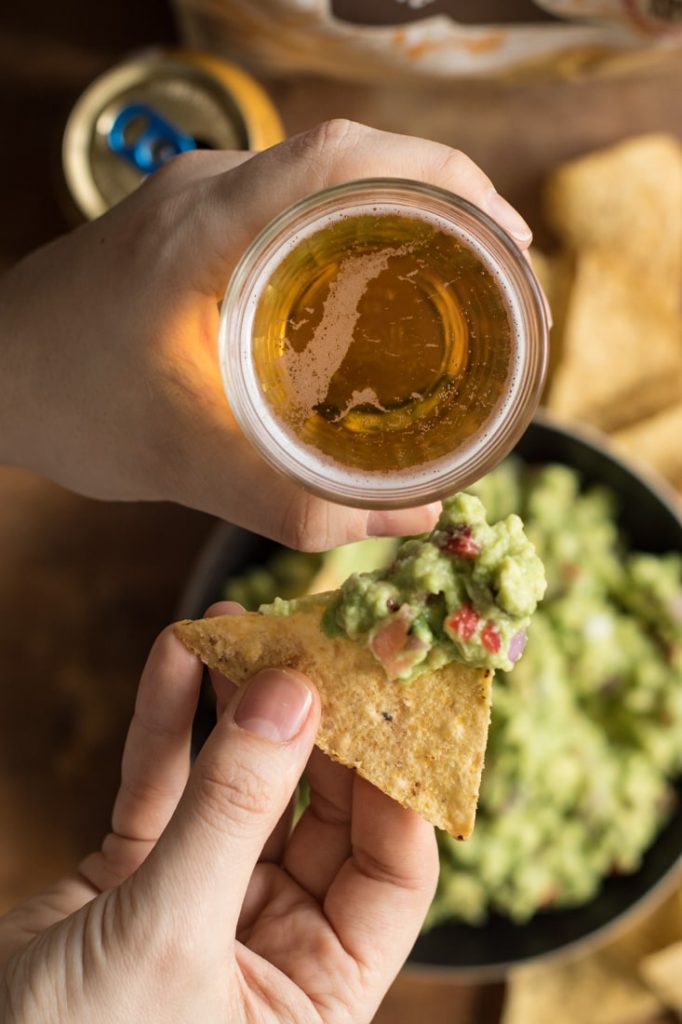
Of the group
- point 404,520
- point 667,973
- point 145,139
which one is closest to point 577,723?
point 667,973

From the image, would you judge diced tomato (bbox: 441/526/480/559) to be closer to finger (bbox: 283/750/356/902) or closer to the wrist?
finger (bbox: 283/750/356/902)

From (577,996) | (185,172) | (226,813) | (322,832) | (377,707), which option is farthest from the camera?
(577,996)

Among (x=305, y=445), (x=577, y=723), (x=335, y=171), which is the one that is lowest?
(x=577, y=723)

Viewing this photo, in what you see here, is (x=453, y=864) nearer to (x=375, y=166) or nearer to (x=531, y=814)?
(x=531, y=814)

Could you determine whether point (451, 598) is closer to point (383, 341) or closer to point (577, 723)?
point (383, 341)

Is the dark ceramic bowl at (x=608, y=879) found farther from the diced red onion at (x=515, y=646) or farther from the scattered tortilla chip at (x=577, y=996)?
the diced red onion at (x=515, y=646)

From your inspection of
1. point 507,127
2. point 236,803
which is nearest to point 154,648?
point 236,803
